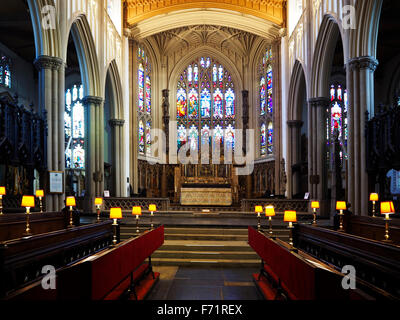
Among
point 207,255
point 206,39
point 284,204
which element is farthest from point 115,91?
point 207,255

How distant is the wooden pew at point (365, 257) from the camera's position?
4.25m

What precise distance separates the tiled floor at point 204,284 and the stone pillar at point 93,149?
Result: 32.1ft

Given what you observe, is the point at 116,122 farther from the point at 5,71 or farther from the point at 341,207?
the point at 341,207

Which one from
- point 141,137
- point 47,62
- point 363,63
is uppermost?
point 47,62

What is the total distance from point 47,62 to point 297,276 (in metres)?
11.7

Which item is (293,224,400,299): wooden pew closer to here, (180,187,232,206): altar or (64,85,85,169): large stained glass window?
(180,187,232,206): altar

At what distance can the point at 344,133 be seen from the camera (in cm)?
2509

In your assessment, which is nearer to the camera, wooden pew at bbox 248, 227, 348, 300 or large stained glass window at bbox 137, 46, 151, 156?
wooden pew at bbox 248, 227, 348, 300

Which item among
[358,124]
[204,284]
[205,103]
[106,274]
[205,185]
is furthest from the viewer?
[205,103]

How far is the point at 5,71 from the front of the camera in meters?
22.0

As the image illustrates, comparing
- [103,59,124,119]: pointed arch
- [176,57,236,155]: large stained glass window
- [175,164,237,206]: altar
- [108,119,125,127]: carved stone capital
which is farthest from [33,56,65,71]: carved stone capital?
[176,57,236,155]: large stained glass window

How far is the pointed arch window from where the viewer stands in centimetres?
2769

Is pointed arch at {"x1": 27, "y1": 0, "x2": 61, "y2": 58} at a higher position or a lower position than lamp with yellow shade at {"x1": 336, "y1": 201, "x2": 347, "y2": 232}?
higher

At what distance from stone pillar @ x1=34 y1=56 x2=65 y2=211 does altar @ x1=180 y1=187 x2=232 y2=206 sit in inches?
404
